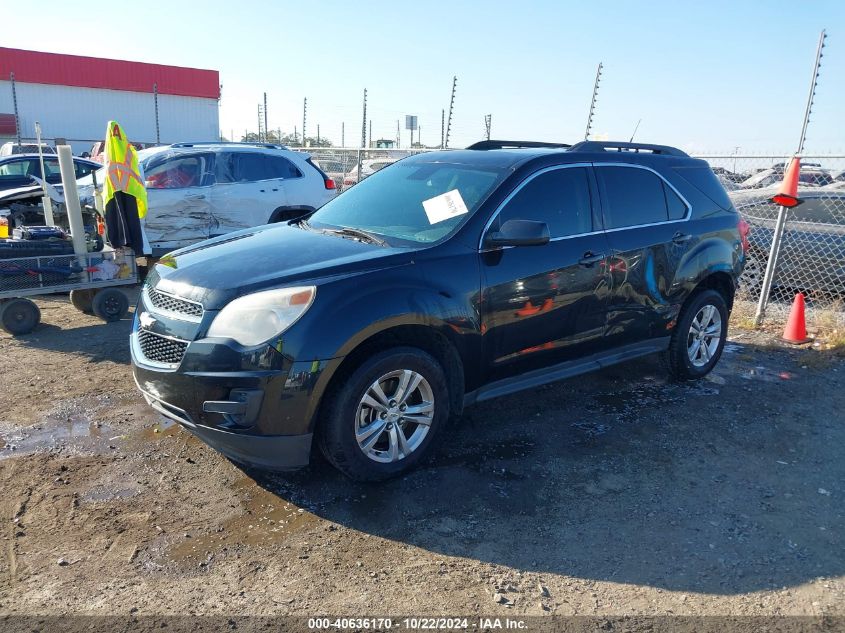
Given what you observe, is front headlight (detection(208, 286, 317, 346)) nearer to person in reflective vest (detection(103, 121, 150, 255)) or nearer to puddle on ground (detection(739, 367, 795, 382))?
→ person in reflective vest (detection(103, 121, 150, 255))

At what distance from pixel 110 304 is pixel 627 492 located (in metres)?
5.75

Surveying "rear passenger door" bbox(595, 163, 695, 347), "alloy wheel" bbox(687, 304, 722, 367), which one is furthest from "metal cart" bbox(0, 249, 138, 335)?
"alloy wheel" bbox(687, 304, 722, 367)

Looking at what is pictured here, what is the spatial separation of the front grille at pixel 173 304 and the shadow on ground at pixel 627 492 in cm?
106

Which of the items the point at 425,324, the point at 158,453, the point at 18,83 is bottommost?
the point at 158,453

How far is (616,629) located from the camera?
2695 millimetres

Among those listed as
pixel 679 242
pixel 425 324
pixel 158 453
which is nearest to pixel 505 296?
pixel 425 324

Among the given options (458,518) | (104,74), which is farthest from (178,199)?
(104,74)

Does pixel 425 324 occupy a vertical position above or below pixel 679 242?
below

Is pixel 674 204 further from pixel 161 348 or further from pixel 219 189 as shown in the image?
pixel 219 189

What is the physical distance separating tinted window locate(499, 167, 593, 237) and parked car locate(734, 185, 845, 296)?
4803mm

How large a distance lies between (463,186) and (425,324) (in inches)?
45.4

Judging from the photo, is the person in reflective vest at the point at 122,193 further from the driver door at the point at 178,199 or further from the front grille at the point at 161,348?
the front grille at the point at 161,348

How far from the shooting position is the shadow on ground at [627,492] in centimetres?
319

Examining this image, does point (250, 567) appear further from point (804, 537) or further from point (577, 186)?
point (577, 186)
